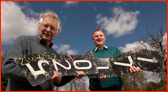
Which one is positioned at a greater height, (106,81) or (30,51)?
(30,51)

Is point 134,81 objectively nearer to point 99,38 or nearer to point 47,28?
point 99,38

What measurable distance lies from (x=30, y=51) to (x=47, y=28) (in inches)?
21.0

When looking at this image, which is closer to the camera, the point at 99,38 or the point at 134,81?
the point at 99,38

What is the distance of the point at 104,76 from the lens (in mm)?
2229

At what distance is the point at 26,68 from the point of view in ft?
5.39

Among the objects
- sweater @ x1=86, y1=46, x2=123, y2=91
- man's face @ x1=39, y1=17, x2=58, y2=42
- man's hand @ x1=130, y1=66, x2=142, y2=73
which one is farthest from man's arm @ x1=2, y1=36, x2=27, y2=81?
man's hand @ x1=130, y1=66, x2=142, y2=73

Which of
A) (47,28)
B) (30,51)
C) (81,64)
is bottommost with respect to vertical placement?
(81,64)

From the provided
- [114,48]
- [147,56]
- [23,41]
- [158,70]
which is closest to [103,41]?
[114,48]

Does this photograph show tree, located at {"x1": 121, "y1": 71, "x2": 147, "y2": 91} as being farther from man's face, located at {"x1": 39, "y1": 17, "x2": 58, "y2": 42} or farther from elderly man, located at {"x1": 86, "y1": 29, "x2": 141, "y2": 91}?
man's face, located at {"x1": 39, "y1": 17, "x2": 58, "y2": 42}

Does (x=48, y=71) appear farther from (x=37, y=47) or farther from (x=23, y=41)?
(x=23, y=41)

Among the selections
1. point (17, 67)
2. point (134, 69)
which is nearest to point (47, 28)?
point (17, 67)

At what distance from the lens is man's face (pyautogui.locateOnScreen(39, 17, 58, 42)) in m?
2.08

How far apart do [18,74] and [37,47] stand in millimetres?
575

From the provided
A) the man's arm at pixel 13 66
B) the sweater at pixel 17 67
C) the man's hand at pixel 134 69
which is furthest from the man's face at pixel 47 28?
the man's hand at pixel 134 69
